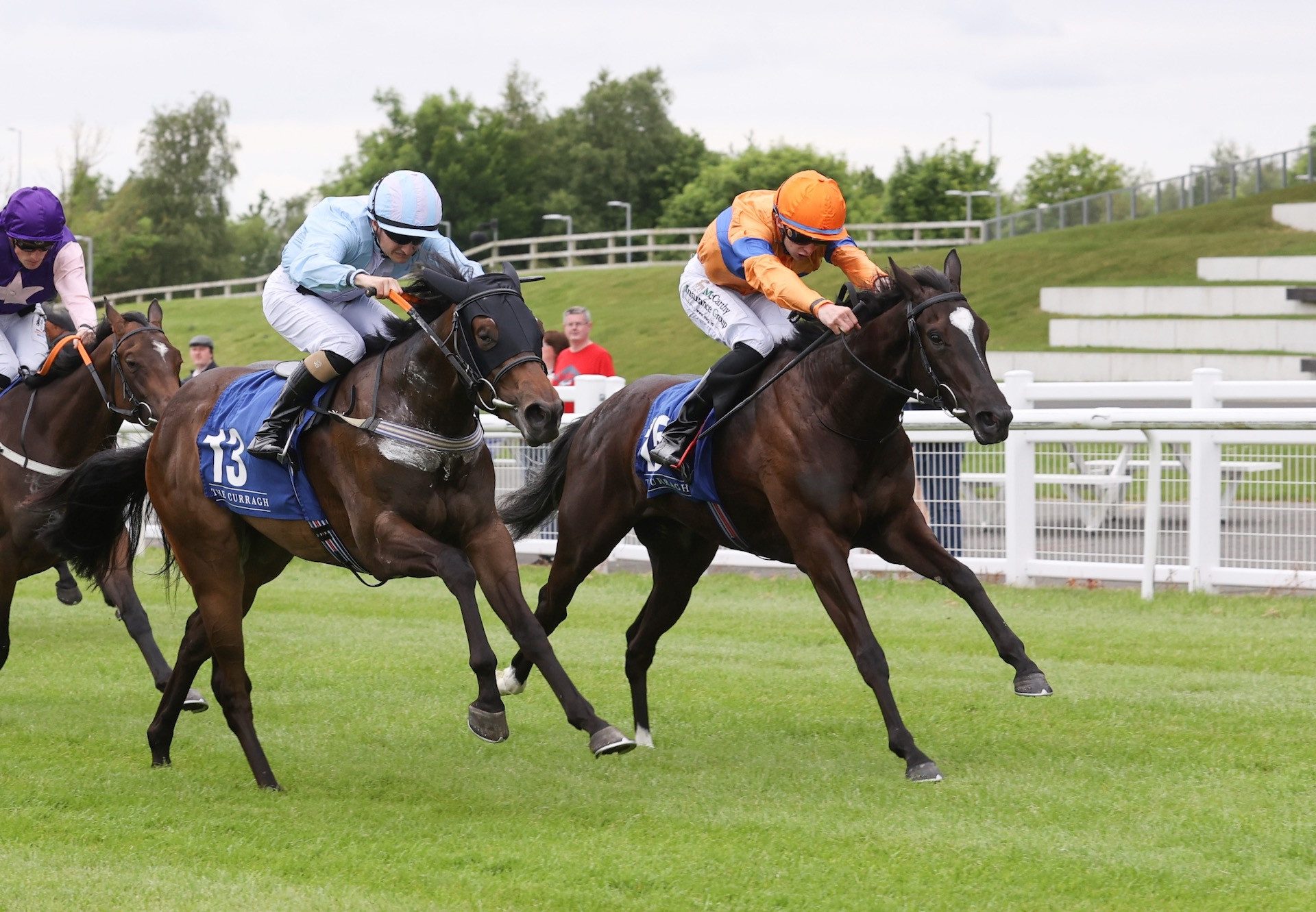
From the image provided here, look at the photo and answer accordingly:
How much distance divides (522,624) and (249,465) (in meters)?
1.38

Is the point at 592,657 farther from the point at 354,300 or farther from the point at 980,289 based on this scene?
the point at 980,289

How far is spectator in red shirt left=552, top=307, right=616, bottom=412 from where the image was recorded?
1186cm

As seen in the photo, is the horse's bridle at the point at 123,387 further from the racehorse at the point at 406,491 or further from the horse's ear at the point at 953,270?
the horse's ear at the point at 953,270

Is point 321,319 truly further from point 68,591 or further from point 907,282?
point 68,591

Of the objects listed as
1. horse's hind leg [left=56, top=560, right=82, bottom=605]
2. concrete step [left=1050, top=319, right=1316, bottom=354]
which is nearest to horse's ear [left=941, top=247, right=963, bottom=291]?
horse's hind leg [left=56, top=560, right=82, bottom=605]

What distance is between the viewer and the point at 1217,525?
935cm

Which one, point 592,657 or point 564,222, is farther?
point 564,222

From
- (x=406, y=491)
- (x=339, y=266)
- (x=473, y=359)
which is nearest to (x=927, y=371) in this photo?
(x=473, y=359)

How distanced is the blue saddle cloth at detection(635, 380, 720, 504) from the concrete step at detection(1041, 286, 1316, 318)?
24.5m

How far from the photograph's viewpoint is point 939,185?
58281mm

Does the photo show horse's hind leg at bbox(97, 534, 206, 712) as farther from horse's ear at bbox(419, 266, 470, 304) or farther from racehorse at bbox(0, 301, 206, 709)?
horse's ear at bbox(419, 266, 470, 304)

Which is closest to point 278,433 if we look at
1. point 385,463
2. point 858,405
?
point 385,463

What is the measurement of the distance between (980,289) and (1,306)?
96.5ft

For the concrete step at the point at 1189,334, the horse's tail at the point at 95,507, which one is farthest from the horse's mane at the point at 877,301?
the concrete step at the point at 1189,334
